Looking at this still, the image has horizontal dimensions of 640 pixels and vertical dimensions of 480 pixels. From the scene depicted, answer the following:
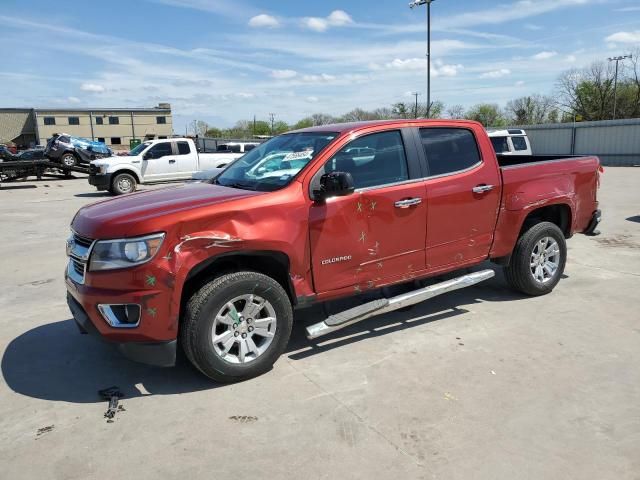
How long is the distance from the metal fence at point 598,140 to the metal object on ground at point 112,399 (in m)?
28.8

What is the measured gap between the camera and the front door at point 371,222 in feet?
13.4

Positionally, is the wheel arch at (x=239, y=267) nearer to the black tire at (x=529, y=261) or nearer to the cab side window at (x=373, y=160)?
the cab side window at (x=373, y=160)

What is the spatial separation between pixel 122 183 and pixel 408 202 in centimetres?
1543

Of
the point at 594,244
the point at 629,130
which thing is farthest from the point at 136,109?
the point at 594,244

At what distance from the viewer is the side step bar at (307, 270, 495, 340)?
412cm

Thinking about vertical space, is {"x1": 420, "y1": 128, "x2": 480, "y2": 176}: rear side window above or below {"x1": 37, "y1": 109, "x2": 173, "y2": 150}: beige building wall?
below

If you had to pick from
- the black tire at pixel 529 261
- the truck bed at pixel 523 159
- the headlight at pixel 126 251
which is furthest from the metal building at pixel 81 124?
the headlight at pixel 126 251

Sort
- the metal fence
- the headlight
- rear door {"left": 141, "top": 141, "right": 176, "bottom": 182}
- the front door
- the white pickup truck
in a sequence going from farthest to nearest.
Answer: the metal fence
rear door {"left": 141, "top": 141, "right": 176, "bottom": 182}
the white pickup truck
the front door
the headlight

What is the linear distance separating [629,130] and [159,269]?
32111 mm

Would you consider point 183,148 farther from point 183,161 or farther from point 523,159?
point 523,159

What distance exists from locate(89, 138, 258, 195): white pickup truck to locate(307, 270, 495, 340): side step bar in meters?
15.1

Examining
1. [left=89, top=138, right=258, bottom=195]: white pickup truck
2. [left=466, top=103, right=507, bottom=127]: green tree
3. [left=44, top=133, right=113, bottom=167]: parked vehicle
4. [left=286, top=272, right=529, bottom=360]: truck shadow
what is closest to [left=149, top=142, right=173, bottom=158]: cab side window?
[left=89, top=138, right=258, bottom=195]: white pickup truck

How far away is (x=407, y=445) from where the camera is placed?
3047mm

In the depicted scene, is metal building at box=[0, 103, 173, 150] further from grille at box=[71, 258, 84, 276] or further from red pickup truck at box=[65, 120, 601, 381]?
grille at box=[71, 258, 84, 276]
